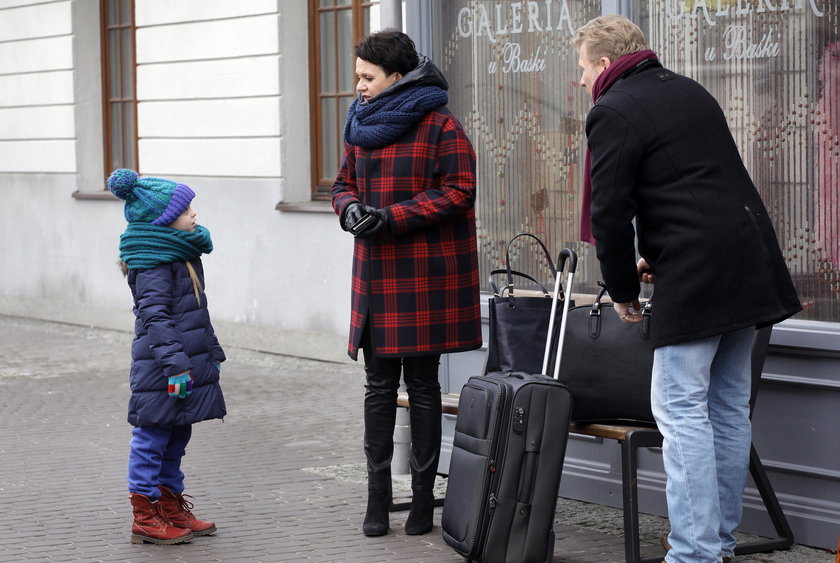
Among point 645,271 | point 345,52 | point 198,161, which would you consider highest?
point 345,52

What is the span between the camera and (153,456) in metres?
5.36

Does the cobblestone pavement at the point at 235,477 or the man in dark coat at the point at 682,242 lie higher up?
the man in dark coat at the point at 682,242

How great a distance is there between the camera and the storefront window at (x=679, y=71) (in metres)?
5.19

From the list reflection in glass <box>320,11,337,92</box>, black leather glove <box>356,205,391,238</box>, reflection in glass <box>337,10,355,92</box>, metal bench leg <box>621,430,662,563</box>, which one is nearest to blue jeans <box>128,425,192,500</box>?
black leather glove <box>356,205,391,238</box>

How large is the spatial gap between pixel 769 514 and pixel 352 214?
1806mm

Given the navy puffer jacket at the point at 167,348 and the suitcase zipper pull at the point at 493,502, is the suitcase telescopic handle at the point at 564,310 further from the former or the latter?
the navy puffer jacket at the point at 167,348

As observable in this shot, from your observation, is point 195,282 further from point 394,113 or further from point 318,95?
point 318,95

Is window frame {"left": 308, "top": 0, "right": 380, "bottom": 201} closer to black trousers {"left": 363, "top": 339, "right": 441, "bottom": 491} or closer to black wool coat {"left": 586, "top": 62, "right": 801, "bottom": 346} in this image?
black trousers {"left": 363, "top": 339, "right": 441, "bottom": 491}

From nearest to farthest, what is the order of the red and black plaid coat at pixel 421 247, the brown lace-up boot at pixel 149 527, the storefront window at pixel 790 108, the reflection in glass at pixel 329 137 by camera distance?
the storefront window at pixel 790 108
the red and black plaid coat at pixel 421 247
the brown lace-up boot at pixel 149 527
the reflection in glass at pixel 329 137

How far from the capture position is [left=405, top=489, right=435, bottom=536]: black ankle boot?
5.39 meters

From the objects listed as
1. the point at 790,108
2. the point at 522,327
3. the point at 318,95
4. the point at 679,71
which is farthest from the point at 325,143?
the point at 790,108

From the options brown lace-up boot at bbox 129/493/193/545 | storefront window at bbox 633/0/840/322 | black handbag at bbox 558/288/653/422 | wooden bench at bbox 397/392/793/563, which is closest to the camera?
wooden bench at bbox 397/392/793/563

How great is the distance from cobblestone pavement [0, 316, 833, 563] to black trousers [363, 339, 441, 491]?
253mm

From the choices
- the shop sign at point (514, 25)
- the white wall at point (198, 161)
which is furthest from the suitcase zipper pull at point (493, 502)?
the white wall at point (198, 161)
